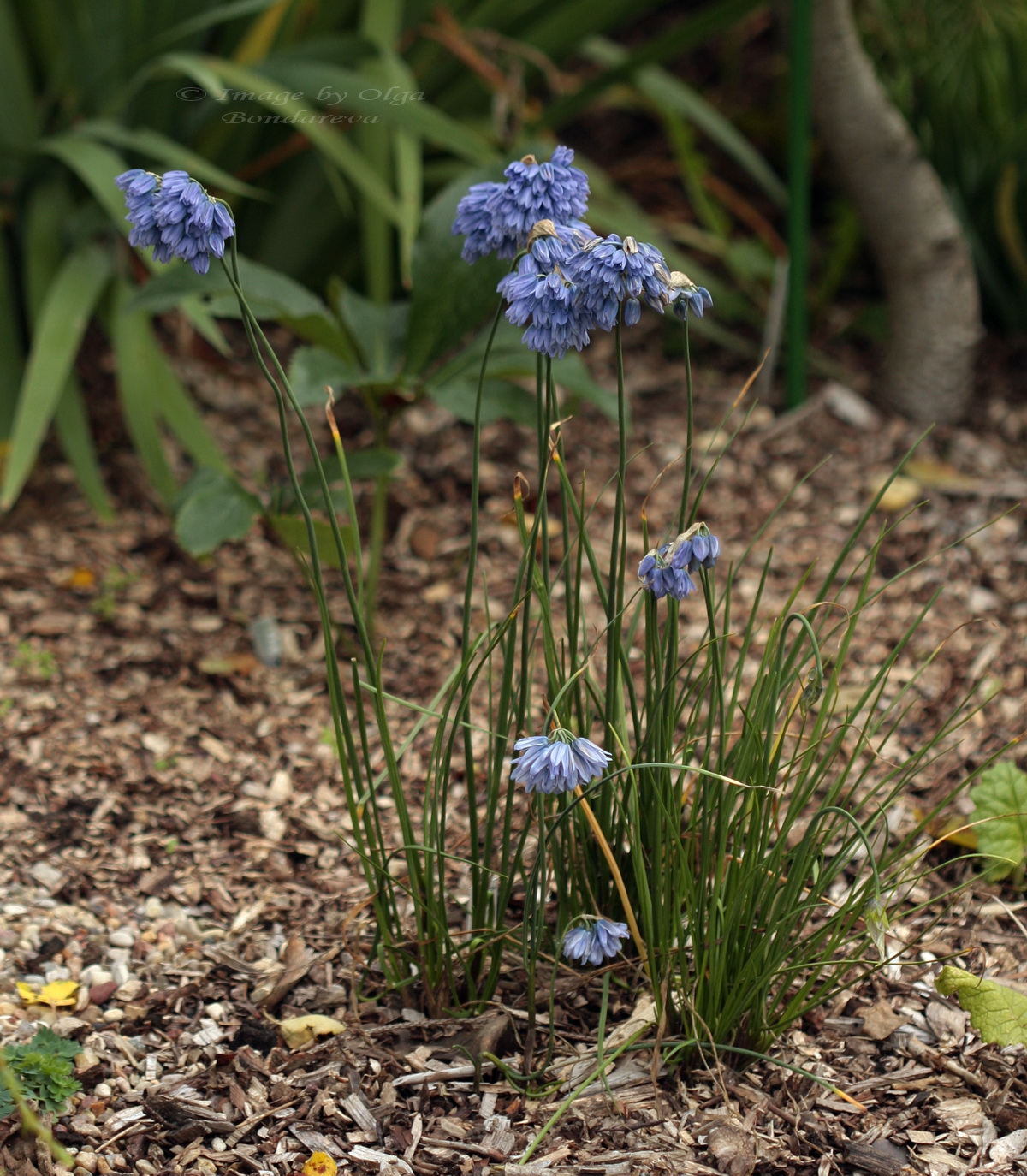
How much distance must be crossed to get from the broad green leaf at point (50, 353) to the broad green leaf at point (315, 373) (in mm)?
488

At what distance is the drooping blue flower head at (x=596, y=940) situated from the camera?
121 centimetres

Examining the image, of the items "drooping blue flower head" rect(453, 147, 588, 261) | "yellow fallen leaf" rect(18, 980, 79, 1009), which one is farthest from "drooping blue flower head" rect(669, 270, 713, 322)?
A: "yellow fallen leaf" rect(18, 980, 79, 1009)

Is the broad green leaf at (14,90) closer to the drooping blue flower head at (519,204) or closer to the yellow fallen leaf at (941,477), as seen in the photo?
the drooping blue flower head at (519,204)

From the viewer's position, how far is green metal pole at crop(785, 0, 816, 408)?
8.20 ft

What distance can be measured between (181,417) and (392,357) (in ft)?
1.47

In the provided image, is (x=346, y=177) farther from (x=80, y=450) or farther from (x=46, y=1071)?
(x=46, y=1071)

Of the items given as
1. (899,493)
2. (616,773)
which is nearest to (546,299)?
(616,773)

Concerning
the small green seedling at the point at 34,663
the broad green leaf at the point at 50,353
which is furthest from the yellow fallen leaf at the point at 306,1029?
the broad green leaf at the point at 50,353

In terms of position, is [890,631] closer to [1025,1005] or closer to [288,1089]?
[1025,1005]

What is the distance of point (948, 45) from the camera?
2537 mm

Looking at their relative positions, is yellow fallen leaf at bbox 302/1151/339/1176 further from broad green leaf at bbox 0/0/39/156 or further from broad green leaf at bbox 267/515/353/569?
broad green leaf at bbox 0/0/39/156

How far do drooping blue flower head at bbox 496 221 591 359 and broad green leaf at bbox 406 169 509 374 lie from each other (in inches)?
35.9

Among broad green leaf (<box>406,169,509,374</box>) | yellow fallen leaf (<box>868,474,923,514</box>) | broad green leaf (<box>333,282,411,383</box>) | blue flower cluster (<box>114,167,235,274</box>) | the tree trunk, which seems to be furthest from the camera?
the tree trunk

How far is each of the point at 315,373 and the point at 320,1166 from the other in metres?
1.13
